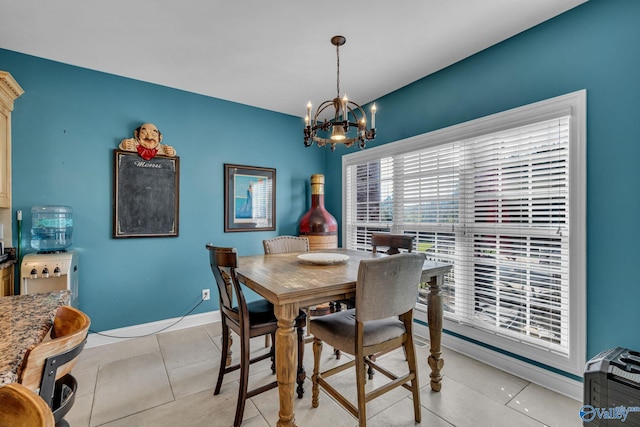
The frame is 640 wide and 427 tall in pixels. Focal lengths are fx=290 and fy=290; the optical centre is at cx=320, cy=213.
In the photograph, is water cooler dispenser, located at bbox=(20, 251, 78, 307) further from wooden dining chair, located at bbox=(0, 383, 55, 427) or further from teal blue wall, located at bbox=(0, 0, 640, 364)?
wooden dining chair, located at bbox=(0, 383, 55, 427)

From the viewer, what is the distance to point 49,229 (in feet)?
8.29

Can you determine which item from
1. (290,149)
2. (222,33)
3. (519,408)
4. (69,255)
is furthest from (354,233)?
(69,255)

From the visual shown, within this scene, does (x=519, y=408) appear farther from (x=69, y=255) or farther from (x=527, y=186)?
(x=69, y=255)

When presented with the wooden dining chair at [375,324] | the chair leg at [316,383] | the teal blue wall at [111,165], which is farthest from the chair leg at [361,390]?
the teal blue wall at [111,165]

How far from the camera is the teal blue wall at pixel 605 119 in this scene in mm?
1738

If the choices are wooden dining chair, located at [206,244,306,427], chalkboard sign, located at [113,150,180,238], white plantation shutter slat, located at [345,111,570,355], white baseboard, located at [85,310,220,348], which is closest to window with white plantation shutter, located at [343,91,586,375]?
white plantation shutter slat, located at [345,111,570,355]

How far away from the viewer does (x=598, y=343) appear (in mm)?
1865

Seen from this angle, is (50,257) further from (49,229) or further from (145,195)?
(145,195)

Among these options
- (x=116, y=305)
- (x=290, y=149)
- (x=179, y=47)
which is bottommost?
(x=116, y=305)

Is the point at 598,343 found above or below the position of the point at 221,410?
above

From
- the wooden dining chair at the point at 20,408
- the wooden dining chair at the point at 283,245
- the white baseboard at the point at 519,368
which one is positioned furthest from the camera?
the wooden dining chair at the point at 283,245

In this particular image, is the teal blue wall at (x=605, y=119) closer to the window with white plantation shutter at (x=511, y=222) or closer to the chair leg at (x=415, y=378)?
the window with white plantation shutter at (x=511, y=222)

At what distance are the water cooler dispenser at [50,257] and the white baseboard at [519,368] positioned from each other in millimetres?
3168

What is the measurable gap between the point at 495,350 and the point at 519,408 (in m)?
0.56
